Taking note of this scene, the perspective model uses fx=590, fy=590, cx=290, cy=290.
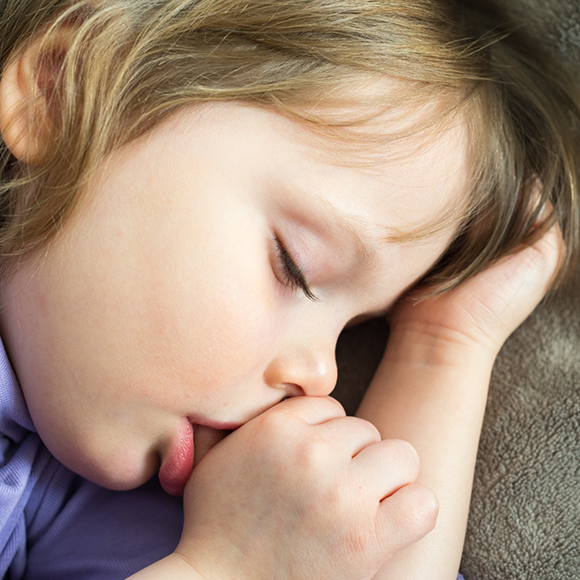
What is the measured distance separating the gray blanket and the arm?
49mm

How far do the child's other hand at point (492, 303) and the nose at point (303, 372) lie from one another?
0.26 metres

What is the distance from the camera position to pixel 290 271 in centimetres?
79

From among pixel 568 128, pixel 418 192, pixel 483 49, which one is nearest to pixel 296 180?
pixel 418 192

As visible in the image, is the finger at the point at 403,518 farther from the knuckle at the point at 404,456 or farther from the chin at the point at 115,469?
the chin at the point at 115,469

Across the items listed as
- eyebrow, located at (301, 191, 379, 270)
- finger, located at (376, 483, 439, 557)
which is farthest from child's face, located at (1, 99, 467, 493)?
finger, located at (376, 483, 439, 557)

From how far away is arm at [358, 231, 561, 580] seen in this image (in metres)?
0.92

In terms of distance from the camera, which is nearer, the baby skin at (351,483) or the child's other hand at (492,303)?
the baby skin at (351,483)

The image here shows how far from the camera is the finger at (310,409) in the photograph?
827 millimetres

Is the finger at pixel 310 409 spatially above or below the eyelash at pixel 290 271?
below

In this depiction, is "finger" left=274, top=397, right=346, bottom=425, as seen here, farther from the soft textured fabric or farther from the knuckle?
the soft textured fabric

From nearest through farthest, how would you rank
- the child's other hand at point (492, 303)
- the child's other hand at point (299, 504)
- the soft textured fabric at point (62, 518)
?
the child's other hand at point (299, 504)
the soft textured fabric at point (62, 518)
the child's other hand at point (492, 303)

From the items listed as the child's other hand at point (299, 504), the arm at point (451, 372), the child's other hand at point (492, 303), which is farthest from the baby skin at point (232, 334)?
the child's other hand at point (492, 303)

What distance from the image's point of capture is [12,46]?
0.82m

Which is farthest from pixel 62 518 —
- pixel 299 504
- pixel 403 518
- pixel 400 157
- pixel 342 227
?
pixel 400 157
